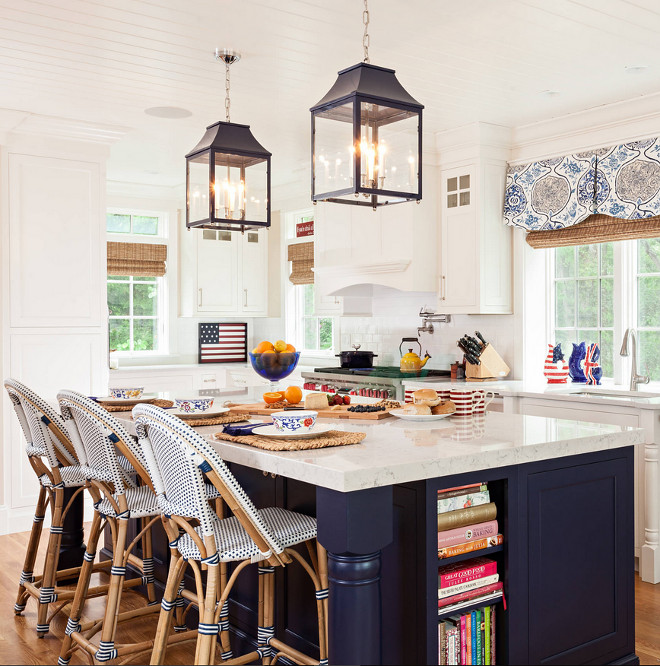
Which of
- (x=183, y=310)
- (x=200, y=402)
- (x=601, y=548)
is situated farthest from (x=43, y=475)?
(x=183, y=310)

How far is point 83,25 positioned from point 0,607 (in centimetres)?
275

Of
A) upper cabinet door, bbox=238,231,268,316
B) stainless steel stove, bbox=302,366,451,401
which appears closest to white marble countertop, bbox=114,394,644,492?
stainless steel stove, bbox=302,366,451,401

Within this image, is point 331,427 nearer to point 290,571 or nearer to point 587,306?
point 290,571

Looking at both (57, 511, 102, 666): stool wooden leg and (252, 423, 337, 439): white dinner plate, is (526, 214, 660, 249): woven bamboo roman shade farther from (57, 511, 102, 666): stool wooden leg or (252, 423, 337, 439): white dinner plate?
(57, 511, 102, 666): stool wooden leg

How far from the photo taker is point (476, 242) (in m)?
5.12

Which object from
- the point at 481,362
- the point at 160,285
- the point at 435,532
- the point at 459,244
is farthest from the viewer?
the point at 160,285

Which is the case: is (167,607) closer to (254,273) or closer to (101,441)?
(101,441)

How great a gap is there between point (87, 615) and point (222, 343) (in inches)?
188

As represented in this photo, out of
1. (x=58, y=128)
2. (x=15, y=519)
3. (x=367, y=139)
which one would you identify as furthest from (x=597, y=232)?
(x=15, y=519)

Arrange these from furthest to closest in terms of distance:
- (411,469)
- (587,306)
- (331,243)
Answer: (331,243) → (587,306) → (411,469)

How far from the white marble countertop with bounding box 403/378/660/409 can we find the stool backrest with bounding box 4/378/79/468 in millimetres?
1784

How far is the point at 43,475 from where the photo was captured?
133 inches

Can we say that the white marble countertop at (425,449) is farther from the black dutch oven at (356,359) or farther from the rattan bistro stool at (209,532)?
the black dutch oven at (356,359)

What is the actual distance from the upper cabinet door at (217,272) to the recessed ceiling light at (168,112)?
2.66 meters
